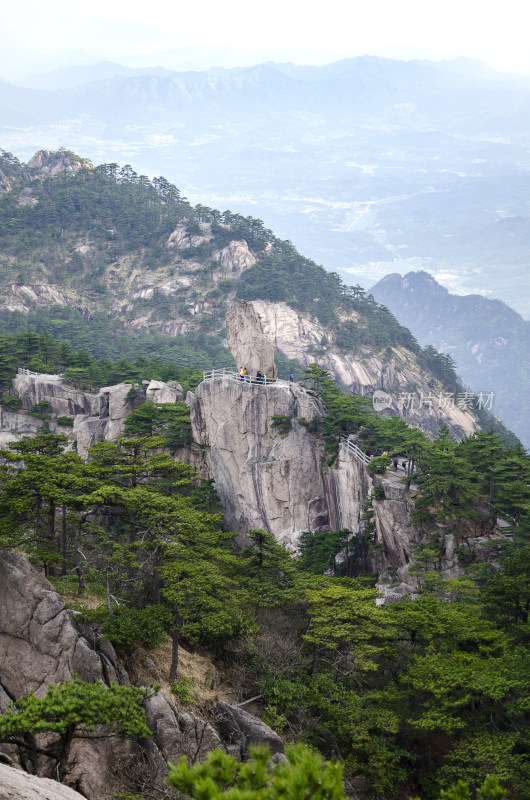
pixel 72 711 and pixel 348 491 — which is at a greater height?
pixel 348 491

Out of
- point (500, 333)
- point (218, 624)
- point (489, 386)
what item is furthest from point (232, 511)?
point (500, 333)

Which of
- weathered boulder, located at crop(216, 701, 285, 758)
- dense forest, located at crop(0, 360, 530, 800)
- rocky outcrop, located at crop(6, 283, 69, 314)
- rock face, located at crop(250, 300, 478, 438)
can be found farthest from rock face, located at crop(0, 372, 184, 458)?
rock face, located at crop(250, 300, 478, 438)

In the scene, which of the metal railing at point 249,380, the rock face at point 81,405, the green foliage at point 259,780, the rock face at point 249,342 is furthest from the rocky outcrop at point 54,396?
the green foliage at point 259,780

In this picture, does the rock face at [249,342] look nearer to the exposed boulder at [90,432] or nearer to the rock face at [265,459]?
the rock face at [265,459]

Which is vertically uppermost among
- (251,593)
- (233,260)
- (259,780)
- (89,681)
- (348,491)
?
(233,260)

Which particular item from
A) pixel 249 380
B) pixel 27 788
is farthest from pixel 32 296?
pixel 27 788

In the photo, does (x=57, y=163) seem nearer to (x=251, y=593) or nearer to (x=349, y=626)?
(x=251, y=593)
